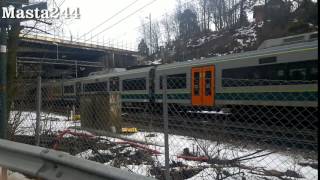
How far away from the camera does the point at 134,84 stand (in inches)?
964

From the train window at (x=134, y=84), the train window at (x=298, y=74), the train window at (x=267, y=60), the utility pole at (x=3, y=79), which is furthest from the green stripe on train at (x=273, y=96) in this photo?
the utility pole at (x=3, y=79)

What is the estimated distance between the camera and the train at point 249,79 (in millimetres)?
13496

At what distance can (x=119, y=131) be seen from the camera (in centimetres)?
1217

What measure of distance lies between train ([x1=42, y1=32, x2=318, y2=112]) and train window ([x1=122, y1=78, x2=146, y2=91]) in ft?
2.28

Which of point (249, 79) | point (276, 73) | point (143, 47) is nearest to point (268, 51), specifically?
point (276, 73)

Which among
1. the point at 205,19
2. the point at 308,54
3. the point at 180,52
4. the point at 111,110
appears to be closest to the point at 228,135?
the point at 111,110

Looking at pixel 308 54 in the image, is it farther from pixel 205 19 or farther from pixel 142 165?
pixel 205 19

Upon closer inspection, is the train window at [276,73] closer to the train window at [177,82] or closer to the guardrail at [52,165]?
the train window at [177,82]

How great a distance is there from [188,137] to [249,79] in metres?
6.06

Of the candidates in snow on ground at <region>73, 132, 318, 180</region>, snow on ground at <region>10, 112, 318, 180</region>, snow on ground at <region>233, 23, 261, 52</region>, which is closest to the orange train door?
snow on ground at <region>10, 112, 318, 180</region>

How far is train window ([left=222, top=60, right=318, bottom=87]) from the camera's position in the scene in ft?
44.3

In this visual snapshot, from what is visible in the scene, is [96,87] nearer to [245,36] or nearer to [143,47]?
[245,36]

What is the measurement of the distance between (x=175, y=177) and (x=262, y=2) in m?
62.2

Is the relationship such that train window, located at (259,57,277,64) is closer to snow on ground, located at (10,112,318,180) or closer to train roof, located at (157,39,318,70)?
train roof, located at (157,39,318,70)
